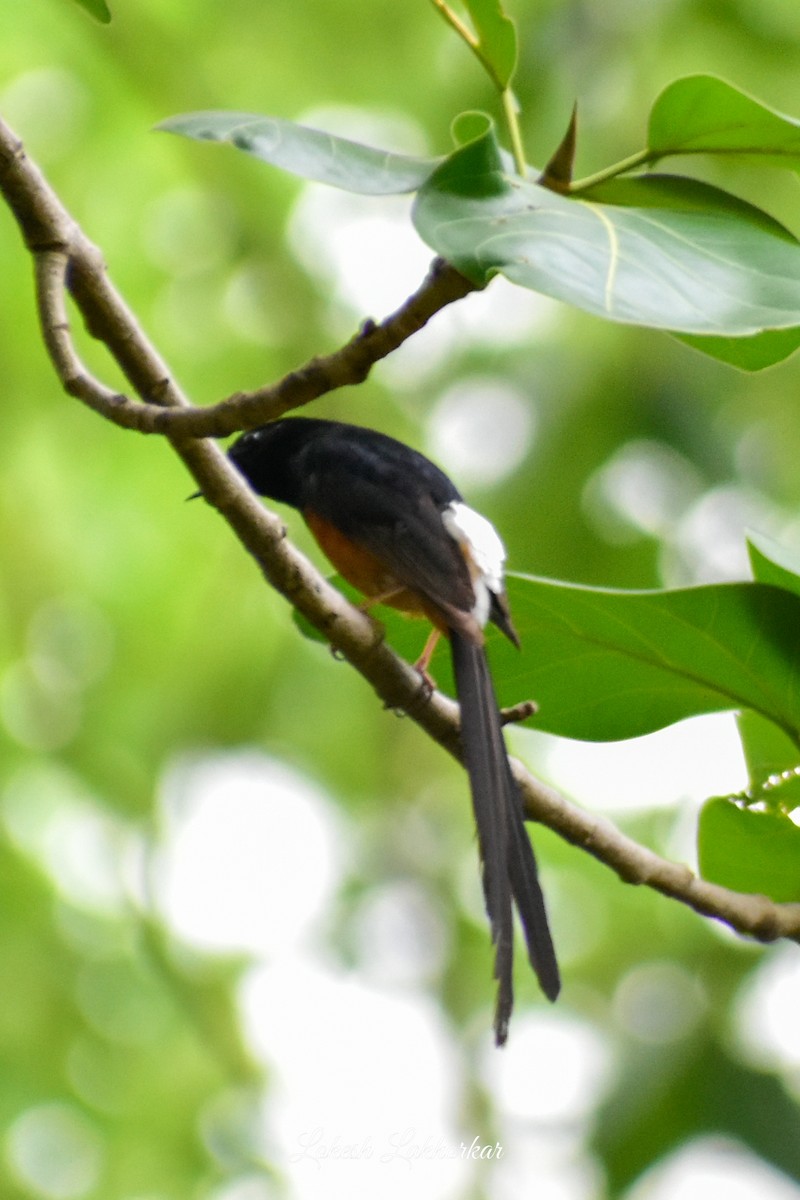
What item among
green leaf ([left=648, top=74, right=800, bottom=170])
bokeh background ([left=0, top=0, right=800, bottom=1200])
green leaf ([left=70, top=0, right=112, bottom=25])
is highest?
→ green leaf ([left=70, top=0, right=112, bottom=25])

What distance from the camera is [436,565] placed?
2.77 m

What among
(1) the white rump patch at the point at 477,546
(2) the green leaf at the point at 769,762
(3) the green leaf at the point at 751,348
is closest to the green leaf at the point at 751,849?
(2) the green leaf at the point at 769,762

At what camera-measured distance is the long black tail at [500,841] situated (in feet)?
Result: 6.28

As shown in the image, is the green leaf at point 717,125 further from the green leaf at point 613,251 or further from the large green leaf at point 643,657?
the large green leaf at point 643,657

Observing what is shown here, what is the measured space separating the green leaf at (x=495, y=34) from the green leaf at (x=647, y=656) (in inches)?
28.6

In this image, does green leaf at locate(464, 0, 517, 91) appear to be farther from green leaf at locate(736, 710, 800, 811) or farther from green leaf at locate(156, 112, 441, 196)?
green leaf at locate(736, 710, 800, 811)

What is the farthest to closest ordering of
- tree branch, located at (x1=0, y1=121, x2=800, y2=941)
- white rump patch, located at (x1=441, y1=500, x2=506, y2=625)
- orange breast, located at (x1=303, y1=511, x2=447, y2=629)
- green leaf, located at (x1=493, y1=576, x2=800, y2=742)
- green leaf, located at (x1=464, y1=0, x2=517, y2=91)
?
1. orange breast, located at (x1=303, y1=511, x2=447, y2=629)
2. white rump patch, located at (x1=441, y1=500, x2=506, y2=625)
3. green leaf, located at (x1=493, y1=576, x2=800, y2=742)
4. green leaf, located at (x1=464, y1=0, x2=517, y2=91)
5. tree branch, located at (x1=0, y1=121, x2=800, y2=941)

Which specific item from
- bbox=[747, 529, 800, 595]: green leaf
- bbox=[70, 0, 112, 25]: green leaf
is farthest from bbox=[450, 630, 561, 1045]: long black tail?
bbox=[70, 0, 112, 25]: green leaf

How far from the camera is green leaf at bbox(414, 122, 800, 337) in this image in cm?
146

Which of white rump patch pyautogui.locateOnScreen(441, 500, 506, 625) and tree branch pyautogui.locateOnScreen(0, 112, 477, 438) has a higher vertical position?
tree branch pyautogui.locateOnScreen(0, 112, 477, 438)

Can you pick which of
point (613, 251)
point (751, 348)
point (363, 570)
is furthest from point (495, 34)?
point (363, 570)

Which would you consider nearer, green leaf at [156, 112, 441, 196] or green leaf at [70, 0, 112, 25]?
green leaf at [156, 112, 441, 196]

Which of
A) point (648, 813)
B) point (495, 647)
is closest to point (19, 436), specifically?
point (648, 813)

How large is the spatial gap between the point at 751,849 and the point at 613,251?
1.06 m
